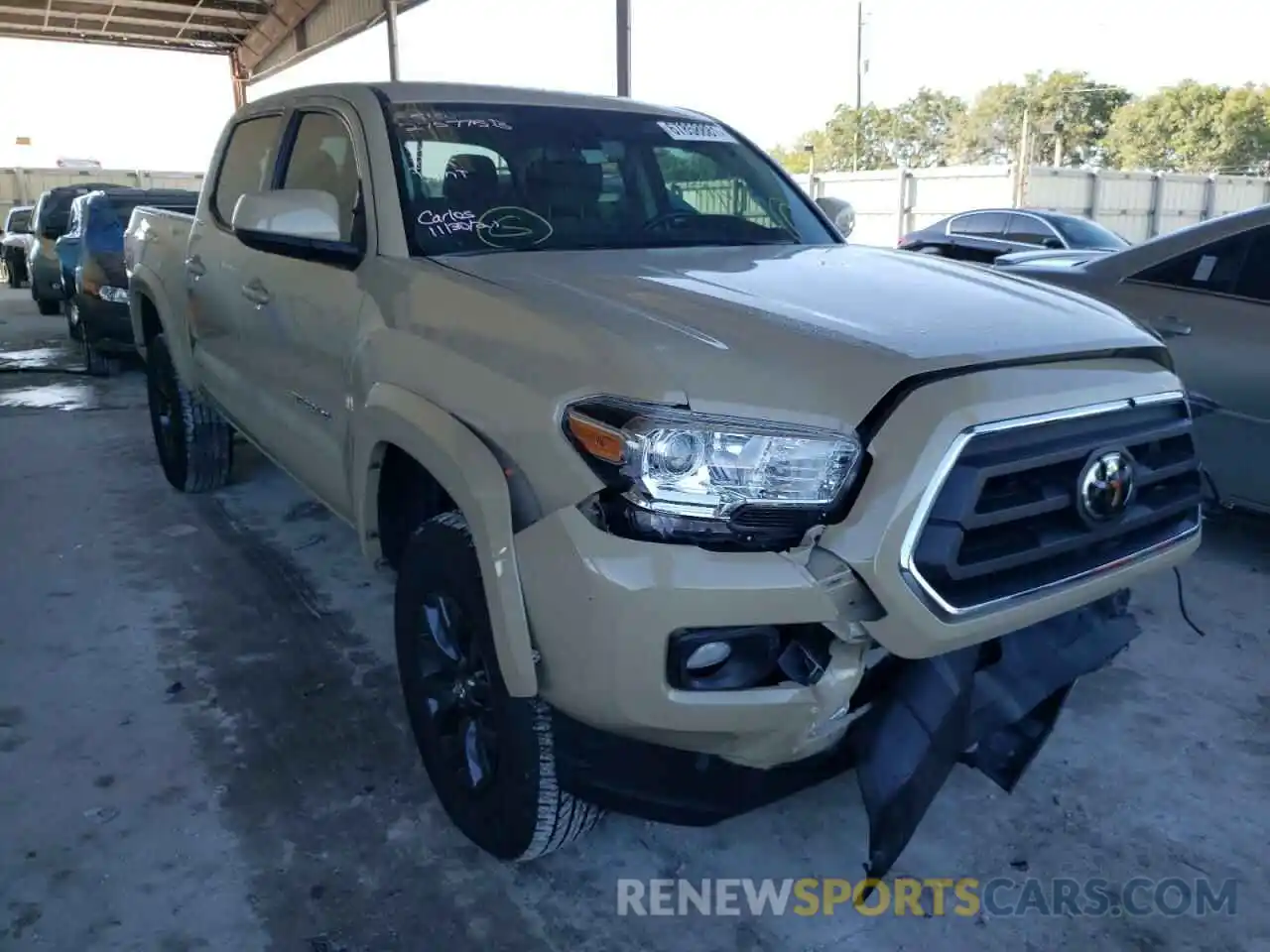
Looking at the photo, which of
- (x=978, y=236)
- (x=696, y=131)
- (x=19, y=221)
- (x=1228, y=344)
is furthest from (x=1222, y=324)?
(x=19, y=221)

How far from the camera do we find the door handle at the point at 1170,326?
14.5 ft

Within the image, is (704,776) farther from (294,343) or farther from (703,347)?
(294,343)

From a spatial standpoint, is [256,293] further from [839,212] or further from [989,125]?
[989,125]

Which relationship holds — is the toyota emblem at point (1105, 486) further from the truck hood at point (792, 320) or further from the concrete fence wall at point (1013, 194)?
the concrete fence wall at point (1013, 194)

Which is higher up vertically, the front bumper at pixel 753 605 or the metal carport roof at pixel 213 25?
the metal carport roof at pixel 213 25

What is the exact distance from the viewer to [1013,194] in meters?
19.6

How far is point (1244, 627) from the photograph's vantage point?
3.91m

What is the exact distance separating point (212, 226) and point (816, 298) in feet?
10.1

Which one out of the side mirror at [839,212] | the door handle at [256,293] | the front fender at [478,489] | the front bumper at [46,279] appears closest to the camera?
the front fender at [478,489]

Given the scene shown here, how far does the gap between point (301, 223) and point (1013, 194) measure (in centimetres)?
1918

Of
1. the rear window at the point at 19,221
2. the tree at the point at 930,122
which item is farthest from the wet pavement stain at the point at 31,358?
the tree at the point at 930,122

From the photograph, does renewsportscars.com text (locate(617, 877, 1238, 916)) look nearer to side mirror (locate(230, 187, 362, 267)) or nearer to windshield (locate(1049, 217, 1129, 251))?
side mirror (locate(230, 187, 362, 267))

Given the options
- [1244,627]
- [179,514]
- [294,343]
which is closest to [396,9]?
[179,514]

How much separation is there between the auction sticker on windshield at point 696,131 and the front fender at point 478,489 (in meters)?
1.66
